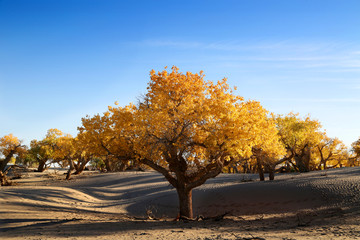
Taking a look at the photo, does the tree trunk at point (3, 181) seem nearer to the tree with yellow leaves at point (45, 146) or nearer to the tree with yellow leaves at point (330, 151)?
the tree with yellow leaves at point (45, 146)

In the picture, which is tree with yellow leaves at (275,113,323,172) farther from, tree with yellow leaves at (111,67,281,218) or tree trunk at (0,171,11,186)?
tree trunk at (0,171,11,186)

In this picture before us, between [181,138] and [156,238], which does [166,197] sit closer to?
[181,138]

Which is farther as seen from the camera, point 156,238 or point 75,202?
point 75,202

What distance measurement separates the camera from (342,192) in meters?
19.1

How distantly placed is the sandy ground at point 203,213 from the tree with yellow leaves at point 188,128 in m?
3.14

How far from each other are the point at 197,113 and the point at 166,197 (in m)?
12.5

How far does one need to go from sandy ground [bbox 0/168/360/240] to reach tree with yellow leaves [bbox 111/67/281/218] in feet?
10.3

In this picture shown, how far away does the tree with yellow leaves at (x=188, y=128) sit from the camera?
13945 millimetres

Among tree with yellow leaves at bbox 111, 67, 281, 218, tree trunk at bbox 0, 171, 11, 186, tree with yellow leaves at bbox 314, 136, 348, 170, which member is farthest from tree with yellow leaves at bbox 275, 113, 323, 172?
tree trunk at bbox 0, 171, 11, 186

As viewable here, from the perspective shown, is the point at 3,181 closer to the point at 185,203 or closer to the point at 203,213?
the point at 203,213

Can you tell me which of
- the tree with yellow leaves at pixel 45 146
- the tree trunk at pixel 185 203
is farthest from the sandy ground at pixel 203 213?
the tree with yellow leaves at pixel 45 146

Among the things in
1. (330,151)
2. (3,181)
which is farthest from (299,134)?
(3,181)

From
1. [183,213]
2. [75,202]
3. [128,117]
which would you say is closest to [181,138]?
[128,117]

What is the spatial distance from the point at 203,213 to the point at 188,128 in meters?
8.58
